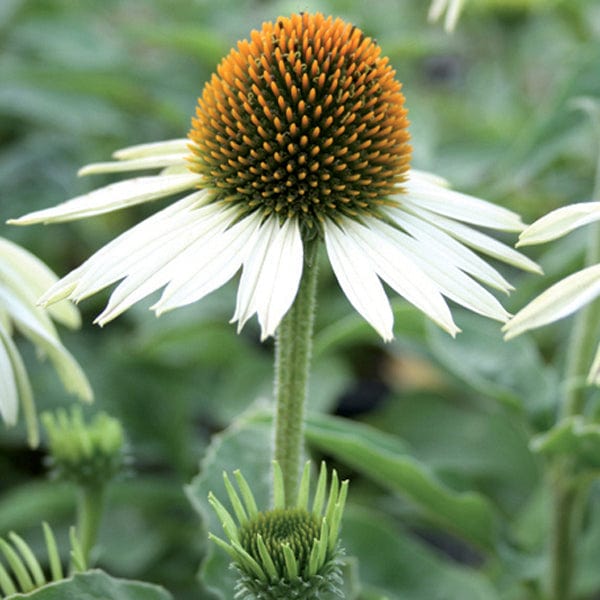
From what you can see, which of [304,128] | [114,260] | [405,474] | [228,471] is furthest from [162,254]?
[405,474]

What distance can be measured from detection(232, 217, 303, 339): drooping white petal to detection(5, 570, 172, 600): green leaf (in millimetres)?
188

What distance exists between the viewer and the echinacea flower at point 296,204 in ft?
1.70

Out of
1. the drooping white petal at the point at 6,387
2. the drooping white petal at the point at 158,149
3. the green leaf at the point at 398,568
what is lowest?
the green leaf at the point at 398,568

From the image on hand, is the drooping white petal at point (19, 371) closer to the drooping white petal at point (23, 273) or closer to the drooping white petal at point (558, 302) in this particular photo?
Result: the drooping white petal at point (23, 273)

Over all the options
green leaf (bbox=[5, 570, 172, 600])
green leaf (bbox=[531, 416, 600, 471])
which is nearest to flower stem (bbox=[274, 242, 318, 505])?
green leaf (bbox=[5, 570, 172, 600])

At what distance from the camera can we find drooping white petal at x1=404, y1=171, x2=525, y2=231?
60 centimetres

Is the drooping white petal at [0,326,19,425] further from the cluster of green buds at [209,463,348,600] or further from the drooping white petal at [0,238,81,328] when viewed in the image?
the cluster of green buds at [209,463,348,600]

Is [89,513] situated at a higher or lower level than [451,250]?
lower

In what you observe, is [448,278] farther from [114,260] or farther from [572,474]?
[572,474]

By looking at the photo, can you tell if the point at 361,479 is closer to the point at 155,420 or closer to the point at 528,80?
the point at 155,420

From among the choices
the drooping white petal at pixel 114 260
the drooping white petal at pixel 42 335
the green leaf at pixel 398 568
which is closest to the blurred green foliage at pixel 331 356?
the green leaf at pixel 398 568

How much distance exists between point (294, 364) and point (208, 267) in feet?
0.29

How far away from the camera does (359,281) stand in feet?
1.72

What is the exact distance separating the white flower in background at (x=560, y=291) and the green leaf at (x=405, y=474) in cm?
25
